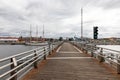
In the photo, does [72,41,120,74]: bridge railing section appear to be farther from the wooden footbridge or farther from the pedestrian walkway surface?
the pedestrian walkway surface

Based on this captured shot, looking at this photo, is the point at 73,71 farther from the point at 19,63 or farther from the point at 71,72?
the point at 19,63

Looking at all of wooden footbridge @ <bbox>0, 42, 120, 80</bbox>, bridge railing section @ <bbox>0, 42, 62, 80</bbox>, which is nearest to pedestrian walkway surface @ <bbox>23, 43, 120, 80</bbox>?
wooden footbridge @ <bbox>0, 42, 120, 80</bbox>

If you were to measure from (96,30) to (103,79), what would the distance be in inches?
460

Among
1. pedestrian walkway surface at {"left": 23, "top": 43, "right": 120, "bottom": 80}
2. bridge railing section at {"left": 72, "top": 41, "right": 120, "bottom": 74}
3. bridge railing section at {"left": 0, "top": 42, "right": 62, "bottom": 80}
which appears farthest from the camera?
bridge railing section at {"left": 72, "top": 41, "right": 120, "bottom": 74}

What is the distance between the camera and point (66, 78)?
39.4ft

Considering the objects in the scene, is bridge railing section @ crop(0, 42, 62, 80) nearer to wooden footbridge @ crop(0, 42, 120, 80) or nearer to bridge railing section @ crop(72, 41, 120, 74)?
wooden footbridge @ crop(0, 42, 120, 80)

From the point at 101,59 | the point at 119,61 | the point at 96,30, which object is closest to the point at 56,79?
the point at 119,61

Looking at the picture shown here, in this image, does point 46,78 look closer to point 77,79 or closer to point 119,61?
point 77,79

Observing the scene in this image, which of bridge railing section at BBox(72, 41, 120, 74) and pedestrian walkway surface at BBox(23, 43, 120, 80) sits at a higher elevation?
bridge railing section at BBox(72, 41, 120, 74)

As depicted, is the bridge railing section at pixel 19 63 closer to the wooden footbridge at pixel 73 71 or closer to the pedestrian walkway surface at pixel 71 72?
the wooden footbridge at pixel 73 71

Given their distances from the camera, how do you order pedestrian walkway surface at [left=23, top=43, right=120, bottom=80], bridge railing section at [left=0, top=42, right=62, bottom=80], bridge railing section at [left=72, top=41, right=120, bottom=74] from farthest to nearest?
bridge railing section at [left=72, top=41, right=120, bottom=74]
pedestrian walkway surface at [left=23, top=43, right=120, bottom=80]
bridge railing section at [left=0, top=42, right=62, bottom=80]

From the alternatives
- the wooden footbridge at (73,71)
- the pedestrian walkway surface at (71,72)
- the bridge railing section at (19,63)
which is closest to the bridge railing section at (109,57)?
the wooden footbridge at (73,71)

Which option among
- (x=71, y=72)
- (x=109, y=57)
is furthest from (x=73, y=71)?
(x=109, y=57)

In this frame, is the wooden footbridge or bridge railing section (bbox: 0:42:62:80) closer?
bridge railing section (bbox: 0:42:62:80)
